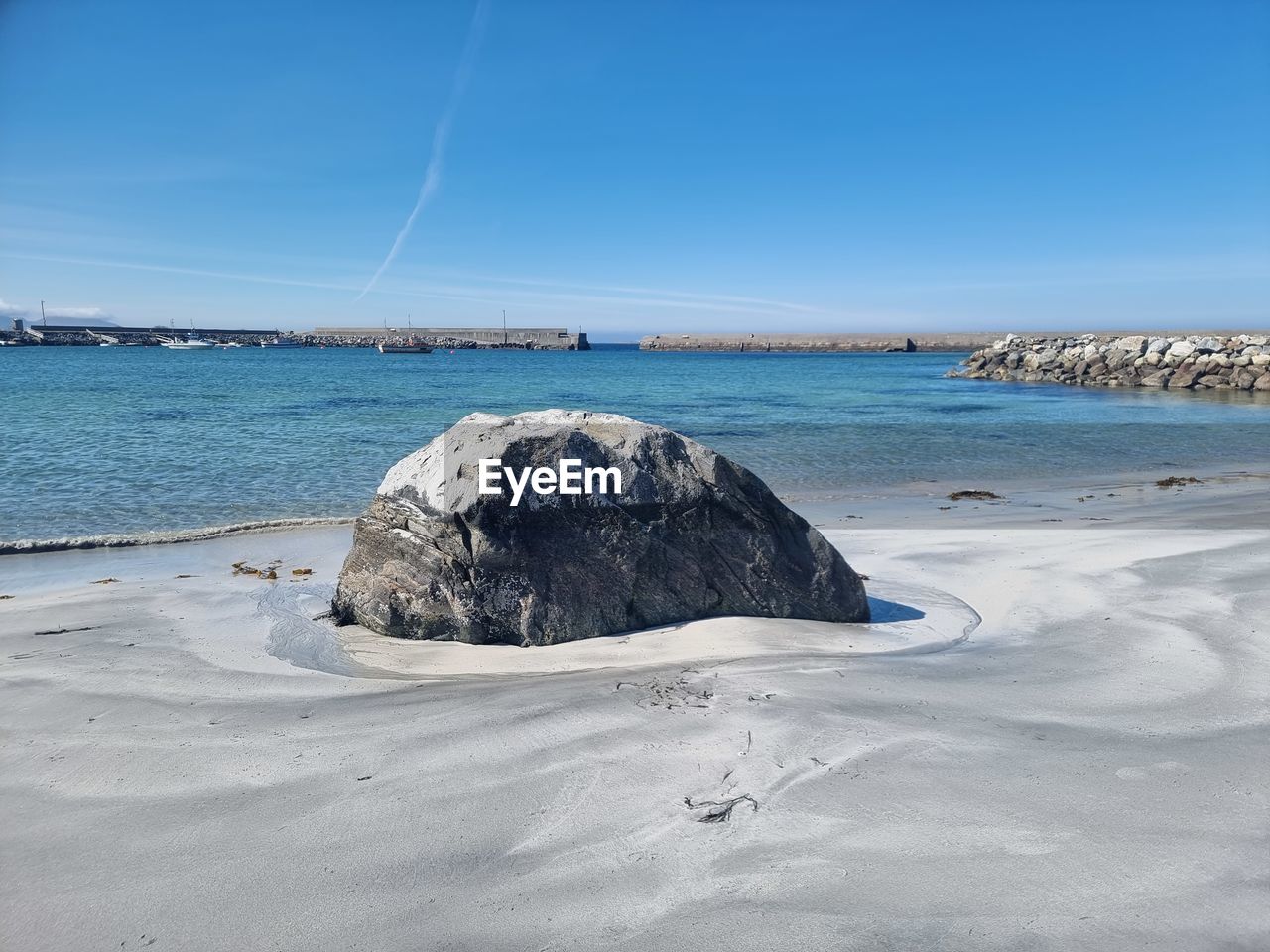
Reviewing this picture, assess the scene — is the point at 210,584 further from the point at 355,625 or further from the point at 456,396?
the point at 456,396

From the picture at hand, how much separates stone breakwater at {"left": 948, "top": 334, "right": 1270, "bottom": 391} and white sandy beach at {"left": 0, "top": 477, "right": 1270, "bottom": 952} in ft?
144

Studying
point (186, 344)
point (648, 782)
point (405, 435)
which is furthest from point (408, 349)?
point (648, 782)

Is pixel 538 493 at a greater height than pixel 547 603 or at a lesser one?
greater

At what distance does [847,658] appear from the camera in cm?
559

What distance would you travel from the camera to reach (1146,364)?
47625 mm

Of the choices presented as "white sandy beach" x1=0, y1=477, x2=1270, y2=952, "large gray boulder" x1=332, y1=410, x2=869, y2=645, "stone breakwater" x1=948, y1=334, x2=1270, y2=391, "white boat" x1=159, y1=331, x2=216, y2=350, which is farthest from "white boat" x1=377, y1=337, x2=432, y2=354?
"large gray boulder" x1=332, y1=410, x2=869, y2=645

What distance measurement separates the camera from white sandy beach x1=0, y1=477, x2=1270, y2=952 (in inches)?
114

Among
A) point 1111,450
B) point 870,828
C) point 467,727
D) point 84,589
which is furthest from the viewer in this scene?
point 1111,450

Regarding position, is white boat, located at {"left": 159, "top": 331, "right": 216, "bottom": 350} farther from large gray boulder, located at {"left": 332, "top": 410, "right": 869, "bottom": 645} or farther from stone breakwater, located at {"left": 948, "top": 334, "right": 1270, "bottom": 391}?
large gray boulder, located at {"left": 332, "top": 410, "right": 869, "bottom": 645}

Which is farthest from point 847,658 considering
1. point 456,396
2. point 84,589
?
point 456,396

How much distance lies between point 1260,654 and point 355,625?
6583 mm

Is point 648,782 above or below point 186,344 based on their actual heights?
below

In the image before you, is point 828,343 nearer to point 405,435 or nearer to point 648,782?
point 405,435

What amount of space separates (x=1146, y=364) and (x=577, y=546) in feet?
170
